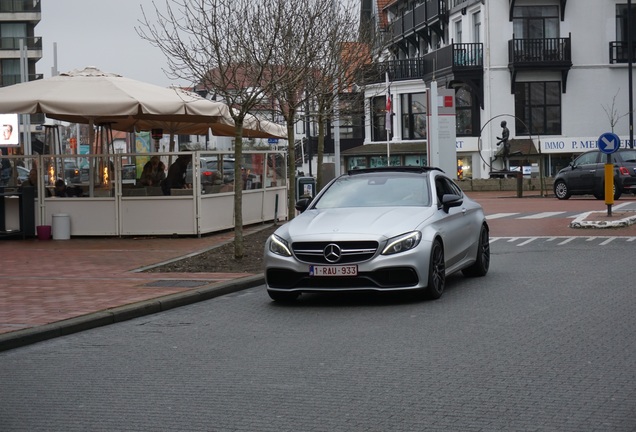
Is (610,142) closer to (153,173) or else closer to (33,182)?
(153,173)

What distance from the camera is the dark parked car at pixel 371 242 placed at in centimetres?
1152

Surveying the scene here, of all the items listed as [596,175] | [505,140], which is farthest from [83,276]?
[505,140]

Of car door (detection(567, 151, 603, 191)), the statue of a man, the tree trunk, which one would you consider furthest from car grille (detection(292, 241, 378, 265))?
the statue of a man

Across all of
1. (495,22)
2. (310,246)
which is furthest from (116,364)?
(495,22)

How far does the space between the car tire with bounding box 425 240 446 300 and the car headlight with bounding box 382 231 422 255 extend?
27 cm

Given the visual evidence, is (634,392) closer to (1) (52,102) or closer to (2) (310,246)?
(2) (310,246)

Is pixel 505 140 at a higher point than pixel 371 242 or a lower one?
higher

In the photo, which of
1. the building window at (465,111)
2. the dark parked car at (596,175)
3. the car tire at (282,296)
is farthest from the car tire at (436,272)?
the building window at (465,111)

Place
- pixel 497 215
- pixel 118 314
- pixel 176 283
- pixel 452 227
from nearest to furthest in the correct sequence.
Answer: pixel 118 314, pixel 452 227, pixel 176 283, pixel 497 215

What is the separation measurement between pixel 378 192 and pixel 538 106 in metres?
42.9

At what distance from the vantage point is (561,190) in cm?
3747

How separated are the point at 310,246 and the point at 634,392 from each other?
16.8 ft

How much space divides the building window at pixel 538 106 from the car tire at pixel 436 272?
43.0 metres

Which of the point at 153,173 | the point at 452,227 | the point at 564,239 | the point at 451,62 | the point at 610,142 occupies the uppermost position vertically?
the point at 451,62
